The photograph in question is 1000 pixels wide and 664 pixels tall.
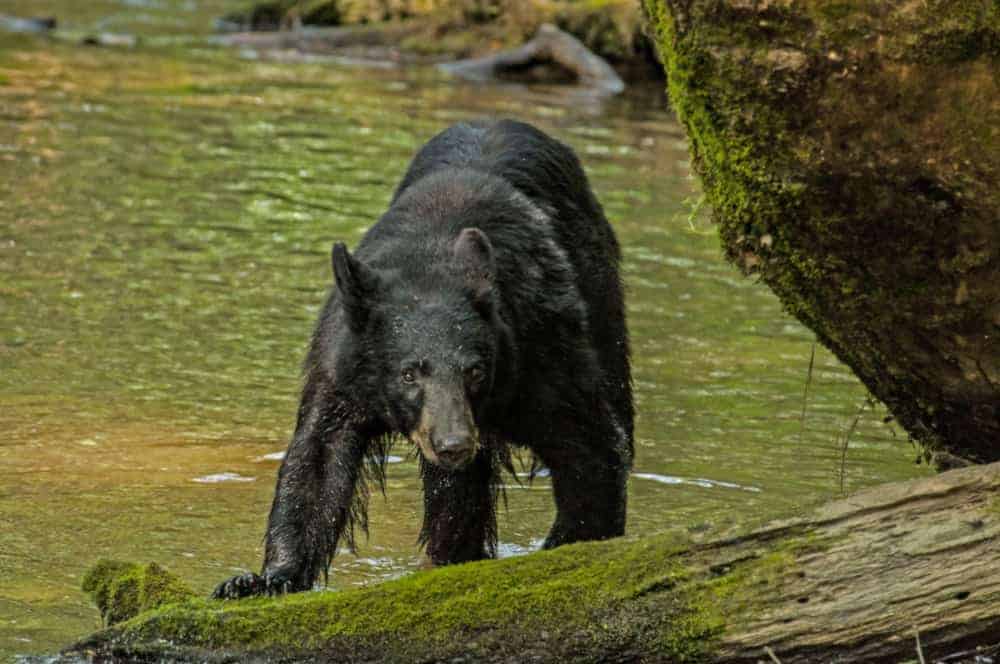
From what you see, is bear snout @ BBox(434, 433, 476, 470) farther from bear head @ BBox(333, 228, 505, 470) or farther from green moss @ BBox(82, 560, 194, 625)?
green moss @ BBox(82, 560, 194, 625)

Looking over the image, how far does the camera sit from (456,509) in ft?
23.8

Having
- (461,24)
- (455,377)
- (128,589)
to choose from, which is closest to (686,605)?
(455,377)

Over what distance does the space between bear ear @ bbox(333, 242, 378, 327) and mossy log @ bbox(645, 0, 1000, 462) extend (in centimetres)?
122

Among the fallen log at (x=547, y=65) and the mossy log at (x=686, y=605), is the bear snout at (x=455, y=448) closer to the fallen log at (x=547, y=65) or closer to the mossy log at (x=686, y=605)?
the mossy log at (x=686, y=605)

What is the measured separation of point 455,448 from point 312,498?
0.78 meters

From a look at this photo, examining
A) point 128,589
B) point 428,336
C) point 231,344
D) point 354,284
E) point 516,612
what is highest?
point 354,284

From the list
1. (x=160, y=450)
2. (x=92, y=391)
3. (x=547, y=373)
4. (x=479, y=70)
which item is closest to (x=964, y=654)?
(x=547, y=373)

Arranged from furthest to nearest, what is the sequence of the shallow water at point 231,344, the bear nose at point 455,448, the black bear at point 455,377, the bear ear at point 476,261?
the shallow water at point 231,344
the bear ear at point 476,261
the black bear at point 455,377
the bear nose at point 455,448

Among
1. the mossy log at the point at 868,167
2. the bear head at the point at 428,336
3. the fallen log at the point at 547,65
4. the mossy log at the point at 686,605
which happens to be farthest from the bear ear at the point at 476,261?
the fallen log at the point at 547,65

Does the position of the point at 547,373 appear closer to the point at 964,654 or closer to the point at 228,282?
the point at 964,654

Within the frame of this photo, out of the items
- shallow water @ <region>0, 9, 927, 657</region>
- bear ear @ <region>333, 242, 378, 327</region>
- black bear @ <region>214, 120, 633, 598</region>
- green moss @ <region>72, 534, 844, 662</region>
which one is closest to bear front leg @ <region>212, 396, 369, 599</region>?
black bear @ <region>214, 120, 633, 598</region>

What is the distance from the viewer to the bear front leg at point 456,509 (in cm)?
722

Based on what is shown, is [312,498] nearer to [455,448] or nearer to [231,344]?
[455,448]

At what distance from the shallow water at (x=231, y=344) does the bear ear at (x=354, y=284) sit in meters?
1.36
